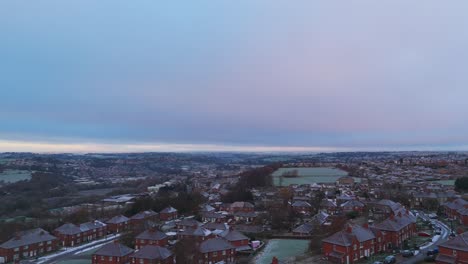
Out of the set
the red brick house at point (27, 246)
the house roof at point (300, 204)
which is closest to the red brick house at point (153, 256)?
the red brick house at point (27, 246)

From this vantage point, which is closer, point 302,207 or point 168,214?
point 168,214

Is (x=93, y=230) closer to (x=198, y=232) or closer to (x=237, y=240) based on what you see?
(x=198, y=232)

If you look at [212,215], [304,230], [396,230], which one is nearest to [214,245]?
[304,230]

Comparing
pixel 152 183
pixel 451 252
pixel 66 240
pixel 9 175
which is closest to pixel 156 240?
pixel 66 240

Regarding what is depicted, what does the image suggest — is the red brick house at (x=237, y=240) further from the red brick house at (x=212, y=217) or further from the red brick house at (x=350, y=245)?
the red brick house at (x=212, y=217)

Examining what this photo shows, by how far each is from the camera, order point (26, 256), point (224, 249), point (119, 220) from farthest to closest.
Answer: point (119, 220) < point (26, 256) < point (224, 249)

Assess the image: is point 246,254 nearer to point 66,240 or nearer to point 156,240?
point 156,240

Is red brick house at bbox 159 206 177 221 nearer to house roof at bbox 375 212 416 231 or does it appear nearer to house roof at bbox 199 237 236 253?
house roof at bbox 199 237 236 253
